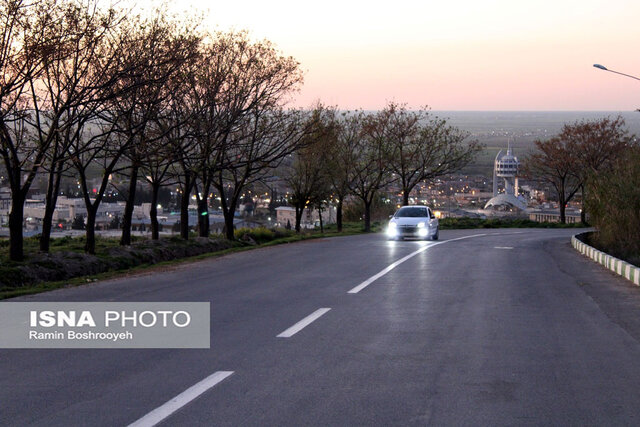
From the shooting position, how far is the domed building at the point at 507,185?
410ft

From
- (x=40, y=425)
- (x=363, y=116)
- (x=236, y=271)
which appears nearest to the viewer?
(x=40, y=425)

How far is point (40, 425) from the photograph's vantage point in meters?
5.68

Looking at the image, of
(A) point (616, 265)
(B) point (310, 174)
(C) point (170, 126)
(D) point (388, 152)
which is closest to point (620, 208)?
(A) point (616, 265)

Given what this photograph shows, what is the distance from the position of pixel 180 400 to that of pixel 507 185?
15322 centimetres

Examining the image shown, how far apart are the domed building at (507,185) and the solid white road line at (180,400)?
382 ft

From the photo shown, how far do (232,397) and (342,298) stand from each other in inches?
271

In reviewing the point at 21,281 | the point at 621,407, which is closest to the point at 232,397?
the point at 621,407

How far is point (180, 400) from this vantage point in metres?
6.34

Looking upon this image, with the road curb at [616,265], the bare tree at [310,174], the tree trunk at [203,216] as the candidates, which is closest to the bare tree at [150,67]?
the tree trunk at [203,216]

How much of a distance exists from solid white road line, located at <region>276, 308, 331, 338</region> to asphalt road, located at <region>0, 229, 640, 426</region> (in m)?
0.05

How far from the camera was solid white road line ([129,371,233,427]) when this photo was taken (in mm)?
5744

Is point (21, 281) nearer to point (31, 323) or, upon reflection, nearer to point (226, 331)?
point (31, 323)

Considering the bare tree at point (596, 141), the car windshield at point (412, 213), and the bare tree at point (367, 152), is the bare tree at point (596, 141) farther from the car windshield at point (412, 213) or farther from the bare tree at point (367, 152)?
the car windshield at point (412, 213)

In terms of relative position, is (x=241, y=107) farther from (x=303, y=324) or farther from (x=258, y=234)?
(x=303, y=324)
